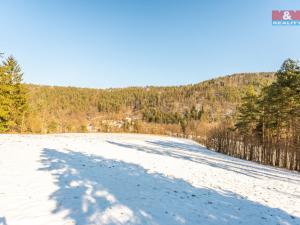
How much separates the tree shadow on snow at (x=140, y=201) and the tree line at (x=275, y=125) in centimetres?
2128

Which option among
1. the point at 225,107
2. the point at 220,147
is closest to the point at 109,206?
the point at 220,147

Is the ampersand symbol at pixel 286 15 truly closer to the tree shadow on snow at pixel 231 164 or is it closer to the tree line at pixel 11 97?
the tree shadow on snow at pixel 231 164

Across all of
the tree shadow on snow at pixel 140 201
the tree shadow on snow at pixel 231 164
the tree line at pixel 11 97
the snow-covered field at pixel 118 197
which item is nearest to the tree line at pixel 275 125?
the tree shadow on snow at pixel 231 164

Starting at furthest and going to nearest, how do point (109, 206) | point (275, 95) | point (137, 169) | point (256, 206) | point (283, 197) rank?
1. point (275, 95)
2. point (137, 169)
3. point (283, 197)
4. point (256, 206)
5. point (109, 206)

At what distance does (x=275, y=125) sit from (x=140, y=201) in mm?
28103

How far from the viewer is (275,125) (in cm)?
3030

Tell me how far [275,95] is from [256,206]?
23.2m

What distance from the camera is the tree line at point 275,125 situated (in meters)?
26.6

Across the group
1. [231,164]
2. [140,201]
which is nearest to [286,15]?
[231,164]

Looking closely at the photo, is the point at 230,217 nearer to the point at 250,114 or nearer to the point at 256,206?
the point at 256,206

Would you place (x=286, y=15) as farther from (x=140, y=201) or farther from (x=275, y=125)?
(x=140, y=201)

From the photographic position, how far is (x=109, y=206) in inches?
272

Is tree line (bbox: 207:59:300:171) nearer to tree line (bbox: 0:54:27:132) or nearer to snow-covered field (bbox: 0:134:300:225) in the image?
snow-covered field (bbox: 0:134:300:225)

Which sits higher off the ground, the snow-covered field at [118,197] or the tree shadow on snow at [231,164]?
the snow-covered field at [118,197]
